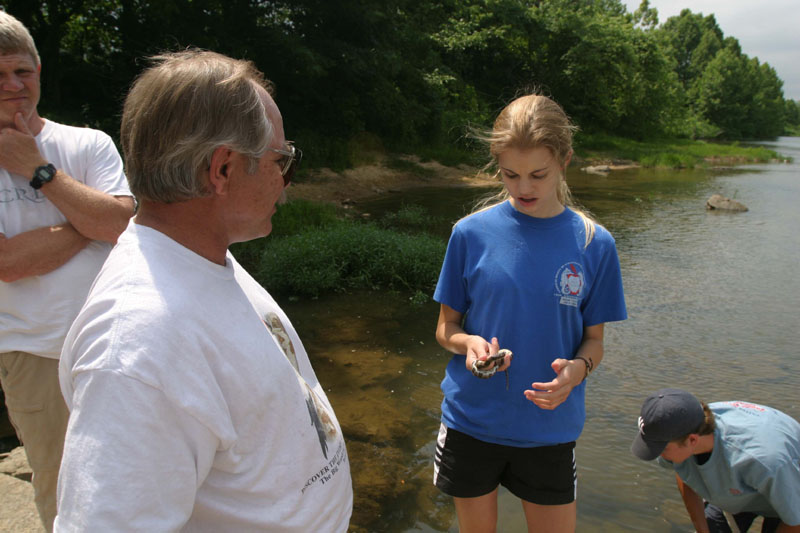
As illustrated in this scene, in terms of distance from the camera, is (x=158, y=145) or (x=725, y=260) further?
(x=725, y=260)

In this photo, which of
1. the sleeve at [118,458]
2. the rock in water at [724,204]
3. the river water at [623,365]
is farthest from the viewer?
the rock in water at [724,204]

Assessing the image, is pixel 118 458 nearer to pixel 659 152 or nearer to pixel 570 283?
pixel 570 283

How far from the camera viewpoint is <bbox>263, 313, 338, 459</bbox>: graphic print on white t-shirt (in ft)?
4.18

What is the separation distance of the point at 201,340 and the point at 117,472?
0.24 m

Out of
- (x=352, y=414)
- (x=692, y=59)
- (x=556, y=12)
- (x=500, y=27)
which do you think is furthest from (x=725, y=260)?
(x=692, y=59)

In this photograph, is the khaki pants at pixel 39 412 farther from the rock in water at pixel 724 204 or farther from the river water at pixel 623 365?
the rock in water at pixel 724 204

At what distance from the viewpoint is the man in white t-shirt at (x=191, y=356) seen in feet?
3.03

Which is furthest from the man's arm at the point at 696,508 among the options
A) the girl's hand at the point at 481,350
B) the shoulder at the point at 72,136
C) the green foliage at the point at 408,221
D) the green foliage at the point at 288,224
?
the green foliage at the point at 408,221

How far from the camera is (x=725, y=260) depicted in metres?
9.21

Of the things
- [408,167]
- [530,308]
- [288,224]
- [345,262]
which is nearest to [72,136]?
[530,308]

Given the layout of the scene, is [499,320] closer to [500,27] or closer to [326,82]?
[326,82]

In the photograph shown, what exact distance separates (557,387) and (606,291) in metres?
0.43

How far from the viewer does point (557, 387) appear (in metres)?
1.84

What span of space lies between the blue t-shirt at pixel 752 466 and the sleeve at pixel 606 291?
101 centimetres
